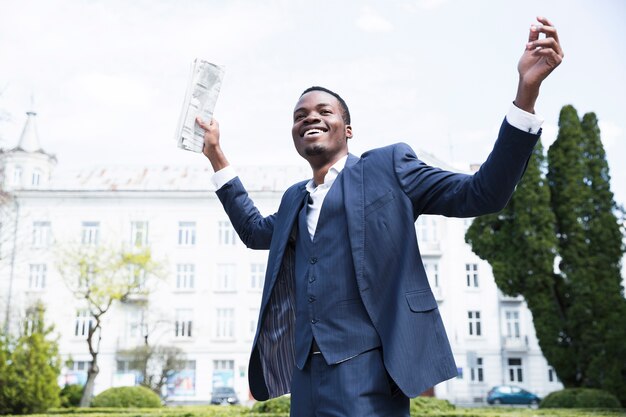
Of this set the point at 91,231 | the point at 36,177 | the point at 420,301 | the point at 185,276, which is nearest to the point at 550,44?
the point at 420,301

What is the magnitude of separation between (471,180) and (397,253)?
356mm

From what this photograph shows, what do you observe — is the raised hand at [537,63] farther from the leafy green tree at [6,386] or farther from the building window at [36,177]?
the building window at [36,177]

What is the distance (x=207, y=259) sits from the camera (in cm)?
3528

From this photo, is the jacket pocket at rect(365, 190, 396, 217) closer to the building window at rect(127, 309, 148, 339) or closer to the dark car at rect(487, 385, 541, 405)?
the dark car at rect(487, 385, 541, 405)

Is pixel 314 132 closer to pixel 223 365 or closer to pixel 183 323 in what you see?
pixel 223 365

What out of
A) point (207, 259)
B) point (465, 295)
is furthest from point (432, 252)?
point (207, 259)

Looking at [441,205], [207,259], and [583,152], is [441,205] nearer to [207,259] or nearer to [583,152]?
[583,152]

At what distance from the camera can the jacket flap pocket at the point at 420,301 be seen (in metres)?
2.13

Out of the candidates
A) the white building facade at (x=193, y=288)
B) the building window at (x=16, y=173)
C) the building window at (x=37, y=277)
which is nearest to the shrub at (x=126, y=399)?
the white building facade at (x=193, y=288)

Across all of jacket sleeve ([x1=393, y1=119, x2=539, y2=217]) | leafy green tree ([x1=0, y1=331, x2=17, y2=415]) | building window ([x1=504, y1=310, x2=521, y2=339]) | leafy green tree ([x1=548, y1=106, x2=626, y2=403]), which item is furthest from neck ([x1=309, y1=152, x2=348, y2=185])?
building window ([x1=504, y1=310, x2=521, y2=339])

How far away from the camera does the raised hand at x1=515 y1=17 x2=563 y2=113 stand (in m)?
1.97

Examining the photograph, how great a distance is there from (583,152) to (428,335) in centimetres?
2043

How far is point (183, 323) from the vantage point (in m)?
34.4

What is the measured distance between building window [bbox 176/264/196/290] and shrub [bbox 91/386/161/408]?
16250mm
